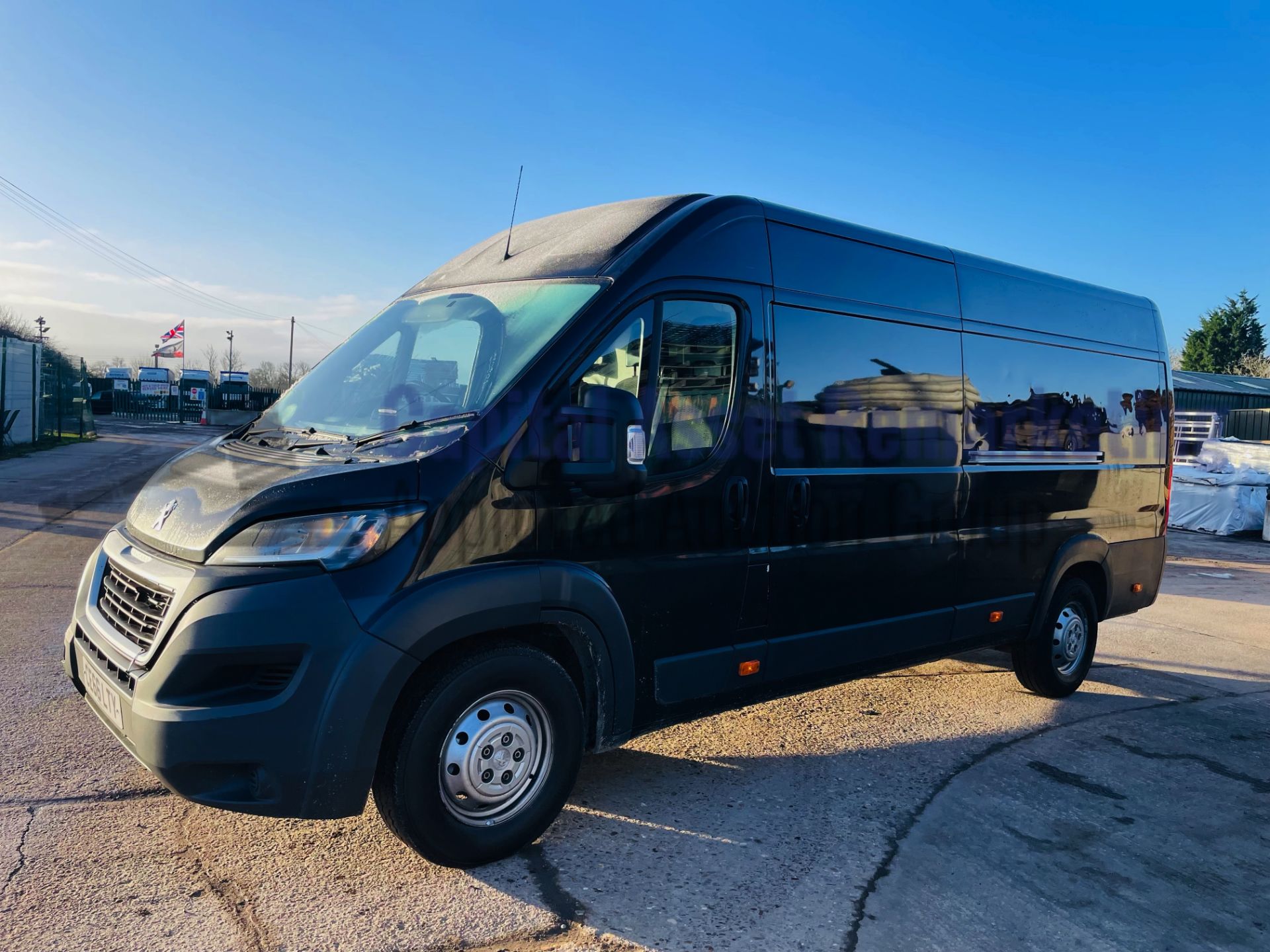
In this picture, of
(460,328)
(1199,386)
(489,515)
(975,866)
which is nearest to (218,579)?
(489,515)

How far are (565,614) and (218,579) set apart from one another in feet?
3.87

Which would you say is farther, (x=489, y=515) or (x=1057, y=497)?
(x=1057, y=497)

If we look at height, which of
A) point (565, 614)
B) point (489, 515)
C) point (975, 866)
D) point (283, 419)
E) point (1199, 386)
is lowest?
point (975, 866)

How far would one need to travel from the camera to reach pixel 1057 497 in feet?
18.6

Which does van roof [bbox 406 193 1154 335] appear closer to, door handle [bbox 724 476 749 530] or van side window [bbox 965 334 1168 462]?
van side window [bbox 965 334 1168 462]

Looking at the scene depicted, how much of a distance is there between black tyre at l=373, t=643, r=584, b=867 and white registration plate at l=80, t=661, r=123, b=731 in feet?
2.92

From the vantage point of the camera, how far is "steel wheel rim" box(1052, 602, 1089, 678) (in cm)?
594

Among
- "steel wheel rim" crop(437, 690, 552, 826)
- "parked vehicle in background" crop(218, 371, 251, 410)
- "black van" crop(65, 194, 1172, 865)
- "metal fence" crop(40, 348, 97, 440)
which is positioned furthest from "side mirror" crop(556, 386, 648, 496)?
"parked vehicle in background" crop(218, 371, 251, 410)

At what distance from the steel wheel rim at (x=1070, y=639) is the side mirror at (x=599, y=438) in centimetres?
385

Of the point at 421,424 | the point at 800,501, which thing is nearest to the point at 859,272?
the point at 800,501

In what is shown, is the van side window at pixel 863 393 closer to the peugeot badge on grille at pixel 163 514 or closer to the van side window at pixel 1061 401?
the van side window at pixel 1061 401

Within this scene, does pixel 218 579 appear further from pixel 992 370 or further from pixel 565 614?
pixel 992 370

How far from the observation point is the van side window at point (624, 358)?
11.4 feet

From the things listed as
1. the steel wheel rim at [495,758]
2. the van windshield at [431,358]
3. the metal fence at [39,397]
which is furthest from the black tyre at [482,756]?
the metal fence at [39,397]
